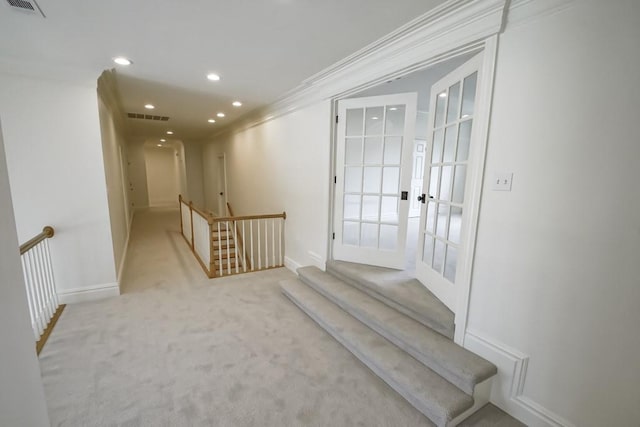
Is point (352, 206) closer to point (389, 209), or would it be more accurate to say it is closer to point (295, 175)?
point (389, 209)

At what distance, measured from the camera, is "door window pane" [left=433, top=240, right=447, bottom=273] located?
2.37 metres

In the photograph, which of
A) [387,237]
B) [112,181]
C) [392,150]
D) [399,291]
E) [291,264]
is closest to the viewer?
[399,291]

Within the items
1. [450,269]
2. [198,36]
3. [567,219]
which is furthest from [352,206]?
[198,36]

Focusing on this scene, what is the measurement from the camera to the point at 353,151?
3.11m

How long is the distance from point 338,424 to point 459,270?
1249mm

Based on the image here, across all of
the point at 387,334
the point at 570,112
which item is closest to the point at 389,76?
the point at 570,112

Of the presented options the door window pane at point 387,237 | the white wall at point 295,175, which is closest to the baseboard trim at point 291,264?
the white wall at point 295,175

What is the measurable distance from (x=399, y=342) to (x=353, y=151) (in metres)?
2.01

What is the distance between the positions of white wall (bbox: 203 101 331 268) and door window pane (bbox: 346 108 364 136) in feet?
0.76

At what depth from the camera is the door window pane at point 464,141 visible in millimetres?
2047

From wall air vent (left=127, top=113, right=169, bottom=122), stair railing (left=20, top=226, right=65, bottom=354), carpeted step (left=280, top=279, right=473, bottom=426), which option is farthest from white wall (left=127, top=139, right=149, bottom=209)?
carpeted step (left=280, top=279, right=473, bottom=426)

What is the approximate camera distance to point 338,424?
157cm

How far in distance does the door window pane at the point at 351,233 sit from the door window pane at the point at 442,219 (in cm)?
94

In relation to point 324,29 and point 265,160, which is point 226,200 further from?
point 324,29
